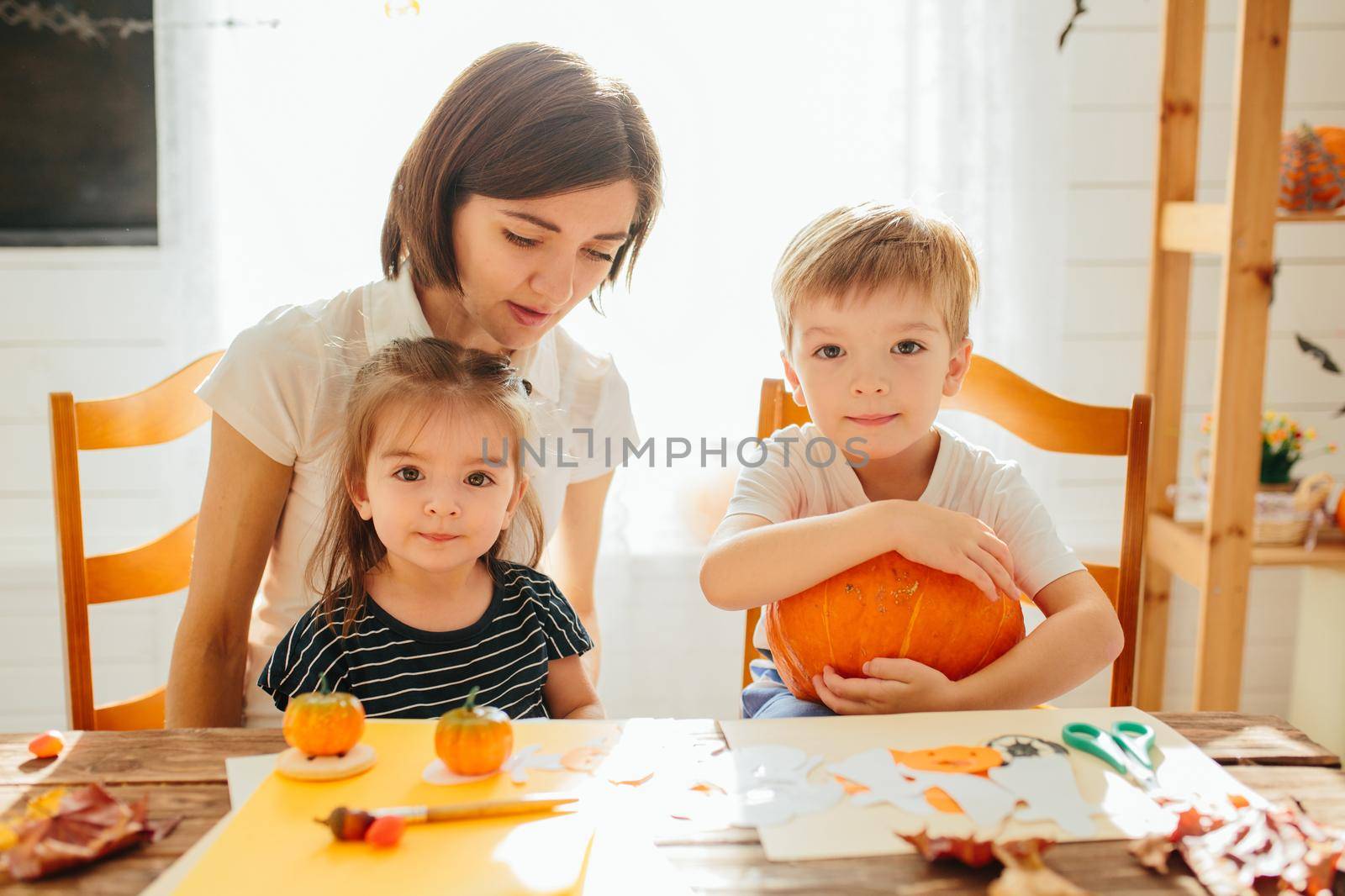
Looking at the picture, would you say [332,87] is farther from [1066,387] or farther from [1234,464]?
[1234,464]

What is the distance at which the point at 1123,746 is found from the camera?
3.02ft

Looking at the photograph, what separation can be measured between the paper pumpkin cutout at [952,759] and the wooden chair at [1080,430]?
570 mm

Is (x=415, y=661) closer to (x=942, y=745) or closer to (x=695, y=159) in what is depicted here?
(x=942, y=745)

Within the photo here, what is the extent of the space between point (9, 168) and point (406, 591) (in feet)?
5.45

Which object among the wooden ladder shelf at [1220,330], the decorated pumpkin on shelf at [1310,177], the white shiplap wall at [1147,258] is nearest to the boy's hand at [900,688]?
the wooden ladder shelf at [1220,330]

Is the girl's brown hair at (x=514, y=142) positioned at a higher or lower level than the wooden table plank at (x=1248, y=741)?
higher

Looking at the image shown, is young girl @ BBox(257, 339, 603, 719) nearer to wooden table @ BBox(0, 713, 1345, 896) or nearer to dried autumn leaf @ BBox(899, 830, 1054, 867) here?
wooden table @ BBox(0, 713, 1345, 896)

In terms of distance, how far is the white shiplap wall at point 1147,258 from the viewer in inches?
96.5

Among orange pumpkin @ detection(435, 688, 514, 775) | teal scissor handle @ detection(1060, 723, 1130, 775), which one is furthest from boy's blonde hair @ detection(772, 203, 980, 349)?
orange pumpkin @ detection(435, 688, 514, 775)

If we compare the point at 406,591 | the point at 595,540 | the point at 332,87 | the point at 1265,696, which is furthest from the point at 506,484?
the point at 1265,696

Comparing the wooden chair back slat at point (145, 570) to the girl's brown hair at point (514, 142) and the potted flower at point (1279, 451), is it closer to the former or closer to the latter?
the girl's brown hair at point (514, 142)

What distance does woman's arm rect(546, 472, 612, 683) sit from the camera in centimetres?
166

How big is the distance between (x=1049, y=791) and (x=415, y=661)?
682mm
